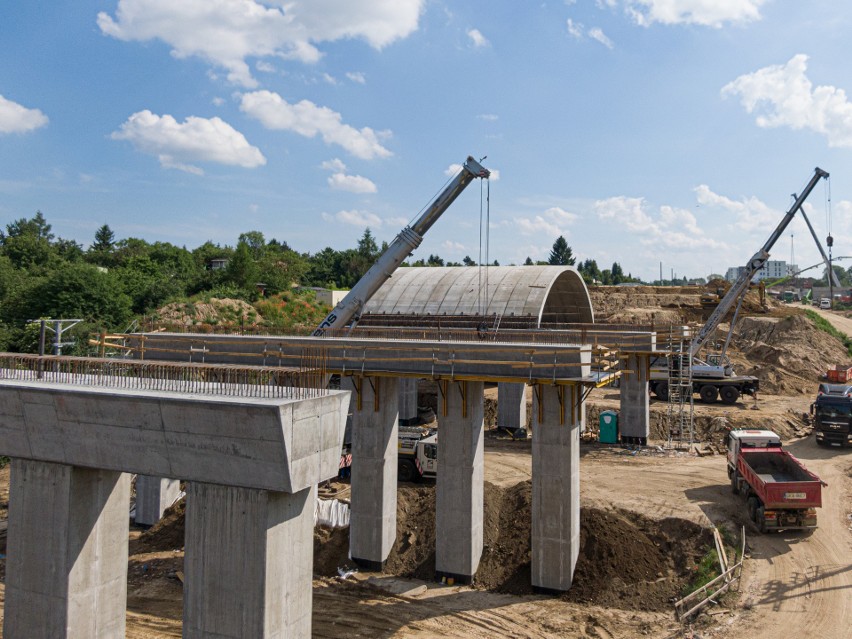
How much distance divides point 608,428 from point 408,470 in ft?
42.4

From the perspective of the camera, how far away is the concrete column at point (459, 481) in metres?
17.4

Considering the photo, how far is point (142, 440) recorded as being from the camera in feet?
34.8

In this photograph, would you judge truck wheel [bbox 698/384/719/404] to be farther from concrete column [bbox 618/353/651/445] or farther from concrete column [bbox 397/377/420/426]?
concrete column [bbox 397/377/420/426]

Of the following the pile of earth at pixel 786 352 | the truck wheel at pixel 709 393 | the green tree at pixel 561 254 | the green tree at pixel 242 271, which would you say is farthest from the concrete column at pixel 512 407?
the green tree at pixel 561 254

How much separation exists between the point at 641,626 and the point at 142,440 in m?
12.5

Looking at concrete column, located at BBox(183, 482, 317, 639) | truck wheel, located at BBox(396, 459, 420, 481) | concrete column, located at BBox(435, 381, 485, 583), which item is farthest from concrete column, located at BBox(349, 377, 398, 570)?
concrete column, located at BBox(183, 482, 317, 639)

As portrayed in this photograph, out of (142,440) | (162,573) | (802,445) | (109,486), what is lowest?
(162,573)

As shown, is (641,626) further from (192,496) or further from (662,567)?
(192,496)

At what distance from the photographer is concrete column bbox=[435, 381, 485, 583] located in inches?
684

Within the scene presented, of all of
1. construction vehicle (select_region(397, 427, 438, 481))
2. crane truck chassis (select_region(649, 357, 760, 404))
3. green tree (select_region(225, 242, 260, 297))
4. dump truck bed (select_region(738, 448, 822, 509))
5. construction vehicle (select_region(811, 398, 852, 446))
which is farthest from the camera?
green tree (select_region(225, 242, 260, 297))

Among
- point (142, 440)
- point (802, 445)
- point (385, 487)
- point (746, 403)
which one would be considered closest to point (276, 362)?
point (385, 487)

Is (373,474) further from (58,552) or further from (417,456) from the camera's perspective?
(58,552)

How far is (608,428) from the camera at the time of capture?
104 ft

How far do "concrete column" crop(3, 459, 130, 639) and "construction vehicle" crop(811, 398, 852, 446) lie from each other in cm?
3080
